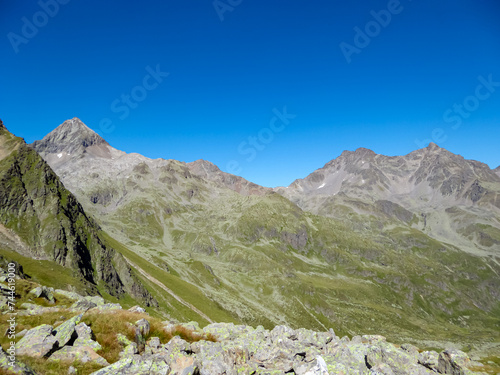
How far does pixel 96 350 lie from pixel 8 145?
172 m

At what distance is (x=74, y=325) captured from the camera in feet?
60.6

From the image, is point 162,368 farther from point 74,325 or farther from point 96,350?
point 74,325

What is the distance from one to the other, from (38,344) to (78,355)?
243cm

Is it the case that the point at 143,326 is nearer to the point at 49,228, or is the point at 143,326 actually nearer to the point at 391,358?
the point at 391,358

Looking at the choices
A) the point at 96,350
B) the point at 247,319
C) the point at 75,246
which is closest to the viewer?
the point at 96,350

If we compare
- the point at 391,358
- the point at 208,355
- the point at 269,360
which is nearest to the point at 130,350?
the point at 208,355

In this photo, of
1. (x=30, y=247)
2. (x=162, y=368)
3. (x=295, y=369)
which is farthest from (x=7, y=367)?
(x=30, y=247)

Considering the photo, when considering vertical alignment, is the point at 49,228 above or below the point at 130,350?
below

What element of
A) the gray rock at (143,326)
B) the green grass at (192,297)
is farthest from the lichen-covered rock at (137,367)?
the green grass at (192,297)

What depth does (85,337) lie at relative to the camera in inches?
702

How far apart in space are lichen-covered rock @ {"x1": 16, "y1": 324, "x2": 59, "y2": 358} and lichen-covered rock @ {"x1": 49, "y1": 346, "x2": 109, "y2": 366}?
0.55 metres

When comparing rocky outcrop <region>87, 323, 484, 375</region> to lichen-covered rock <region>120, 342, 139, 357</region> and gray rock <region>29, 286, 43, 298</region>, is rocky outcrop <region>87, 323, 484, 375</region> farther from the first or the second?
gray rock <region>29, 286, 43, 298</region>

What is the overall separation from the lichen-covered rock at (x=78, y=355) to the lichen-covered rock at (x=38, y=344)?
21.5 inches

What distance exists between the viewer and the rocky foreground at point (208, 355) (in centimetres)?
1572
